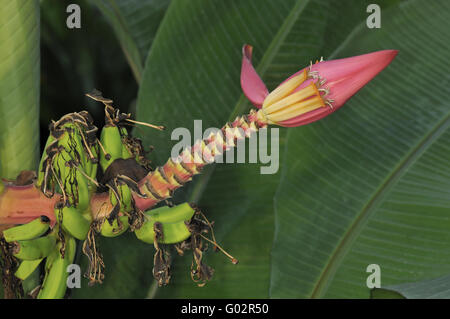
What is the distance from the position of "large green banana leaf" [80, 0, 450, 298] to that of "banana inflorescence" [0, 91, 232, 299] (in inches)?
8.3

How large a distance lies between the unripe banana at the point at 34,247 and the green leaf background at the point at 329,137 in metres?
0.25

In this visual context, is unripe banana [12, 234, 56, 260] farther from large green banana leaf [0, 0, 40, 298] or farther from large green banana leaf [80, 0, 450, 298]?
large green banana leaf [80, 0, 450, 298]

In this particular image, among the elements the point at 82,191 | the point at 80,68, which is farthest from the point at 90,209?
the point at 80,68

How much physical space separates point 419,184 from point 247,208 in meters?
0.27

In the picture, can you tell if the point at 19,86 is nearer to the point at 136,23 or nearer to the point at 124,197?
the point at 124,197

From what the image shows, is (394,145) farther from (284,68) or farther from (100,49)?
(100,49)

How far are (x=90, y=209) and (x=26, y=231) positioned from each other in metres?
0.07

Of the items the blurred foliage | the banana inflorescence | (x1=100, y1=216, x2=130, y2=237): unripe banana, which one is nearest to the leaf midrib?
the banana inflorescence

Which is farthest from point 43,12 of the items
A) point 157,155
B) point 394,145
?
point 394,145

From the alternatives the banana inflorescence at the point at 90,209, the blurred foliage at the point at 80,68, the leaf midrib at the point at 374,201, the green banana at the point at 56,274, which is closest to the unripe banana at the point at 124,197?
the banana inflorescence at the point at 90,209

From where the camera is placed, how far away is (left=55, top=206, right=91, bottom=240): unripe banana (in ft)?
1.55

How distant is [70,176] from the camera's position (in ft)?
1.56

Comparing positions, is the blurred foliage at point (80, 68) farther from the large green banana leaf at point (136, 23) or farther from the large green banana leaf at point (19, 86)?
the large green banana leaf at point (19, 86)

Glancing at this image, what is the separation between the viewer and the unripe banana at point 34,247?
1.60 ft
